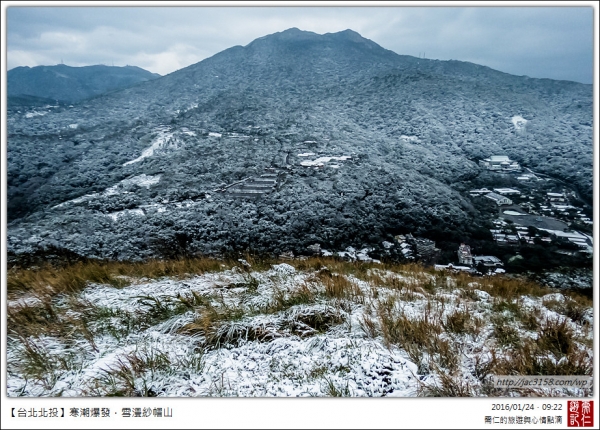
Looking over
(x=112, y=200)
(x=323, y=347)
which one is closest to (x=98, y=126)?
(x=112, y=200)

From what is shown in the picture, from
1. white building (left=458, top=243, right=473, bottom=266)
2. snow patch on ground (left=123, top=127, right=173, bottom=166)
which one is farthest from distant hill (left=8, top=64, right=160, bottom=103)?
white building (left=458, top=243, right=473, bottom=266)

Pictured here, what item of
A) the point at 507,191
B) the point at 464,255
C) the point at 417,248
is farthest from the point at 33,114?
the point at 507,191

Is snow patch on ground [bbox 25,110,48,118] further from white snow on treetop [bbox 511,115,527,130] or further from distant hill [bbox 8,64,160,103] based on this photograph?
white snow on treetop [bbox 511,115,527,130]

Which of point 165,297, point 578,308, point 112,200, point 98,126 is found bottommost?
point 578,308

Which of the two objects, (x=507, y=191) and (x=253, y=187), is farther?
(x=253, y=187)

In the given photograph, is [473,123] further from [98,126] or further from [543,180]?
[98,126]

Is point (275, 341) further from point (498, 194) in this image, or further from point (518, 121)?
point (518, 121)
